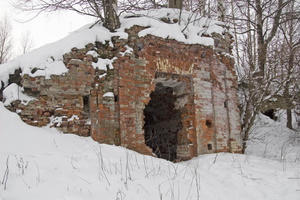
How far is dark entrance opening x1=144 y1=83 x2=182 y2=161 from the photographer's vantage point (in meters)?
8.30

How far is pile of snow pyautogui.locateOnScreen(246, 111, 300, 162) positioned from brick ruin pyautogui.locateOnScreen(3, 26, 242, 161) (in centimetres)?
296

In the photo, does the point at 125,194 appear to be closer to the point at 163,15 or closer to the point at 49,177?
the point at 49,177

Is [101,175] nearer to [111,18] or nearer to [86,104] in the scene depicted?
[86,104]

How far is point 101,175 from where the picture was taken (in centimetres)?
361

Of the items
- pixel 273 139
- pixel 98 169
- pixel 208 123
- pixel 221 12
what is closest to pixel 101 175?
pixel 98 169

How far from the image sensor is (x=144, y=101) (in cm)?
619

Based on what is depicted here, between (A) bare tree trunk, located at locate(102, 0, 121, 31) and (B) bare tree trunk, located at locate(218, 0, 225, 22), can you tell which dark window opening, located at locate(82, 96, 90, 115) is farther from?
(B) bare tree trunk, located at locate(218, 0, 225, 22)

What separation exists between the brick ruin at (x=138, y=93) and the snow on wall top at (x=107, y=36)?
0.40ft

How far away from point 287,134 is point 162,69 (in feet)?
25.0

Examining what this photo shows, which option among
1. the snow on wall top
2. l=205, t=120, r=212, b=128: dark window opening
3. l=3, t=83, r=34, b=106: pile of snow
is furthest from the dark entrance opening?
l=3, t=83, r=34, b=106: pile of snow

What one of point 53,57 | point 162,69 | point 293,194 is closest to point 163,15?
point 162,69

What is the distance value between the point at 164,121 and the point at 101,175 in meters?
5.27

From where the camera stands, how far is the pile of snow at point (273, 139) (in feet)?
33.1

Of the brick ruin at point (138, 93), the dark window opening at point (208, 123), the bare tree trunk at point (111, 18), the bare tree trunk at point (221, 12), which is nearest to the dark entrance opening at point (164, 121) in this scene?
the brick ruin at point (138, 93)
